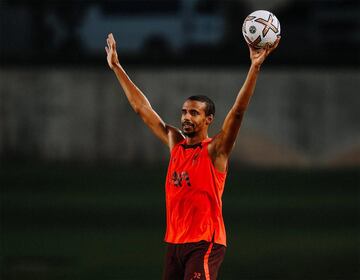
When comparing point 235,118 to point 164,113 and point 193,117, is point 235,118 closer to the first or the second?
point 193,117

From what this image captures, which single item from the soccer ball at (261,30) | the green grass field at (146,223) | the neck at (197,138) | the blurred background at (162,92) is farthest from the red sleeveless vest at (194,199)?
the blurred background at (162,92)

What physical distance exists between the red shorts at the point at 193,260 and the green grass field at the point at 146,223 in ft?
16.4

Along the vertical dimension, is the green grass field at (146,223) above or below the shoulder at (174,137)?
below

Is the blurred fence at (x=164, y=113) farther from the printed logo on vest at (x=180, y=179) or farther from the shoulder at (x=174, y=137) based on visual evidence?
the printed logo on vest at (x=180, y=179)

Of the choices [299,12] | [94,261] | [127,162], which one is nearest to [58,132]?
[127,162]

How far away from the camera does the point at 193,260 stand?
735 centimetres

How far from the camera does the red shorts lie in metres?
7.32

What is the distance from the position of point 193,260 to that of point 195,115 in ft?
3.90

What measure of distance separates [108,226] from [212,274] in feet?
31.2

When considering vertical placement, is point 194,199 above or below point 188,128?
below

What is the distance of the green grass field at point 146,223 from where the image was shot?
13219 mm

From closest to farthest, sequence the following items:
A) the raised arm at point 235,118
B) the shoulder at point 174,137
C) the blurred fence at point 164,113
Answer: the raised arm at point 235,118, the shoulder at point 174,137, the blurred fence at point 164,113

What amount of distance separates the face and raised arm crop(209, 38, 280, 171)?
0.20m

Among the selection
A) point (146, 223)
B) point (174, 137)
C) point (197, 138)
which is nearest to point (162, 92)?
point (146, 223)
